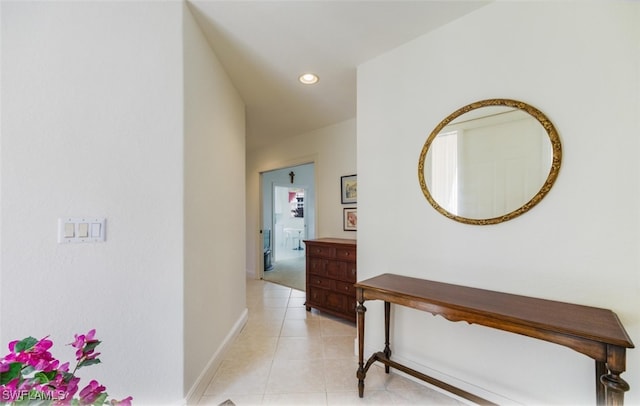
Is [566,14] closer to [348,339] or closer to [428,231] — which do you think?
[428,231]

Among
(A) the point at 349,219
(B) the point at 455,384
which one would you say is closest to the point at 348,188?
(A) the point at 349,219

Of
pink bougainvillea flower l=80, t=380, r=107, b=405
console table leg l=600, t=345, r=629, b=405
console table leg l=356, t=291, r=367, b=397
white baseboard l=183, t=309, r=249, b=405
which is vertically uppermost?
pink bougainvillea flower l=80, t=380, r=107, b=405

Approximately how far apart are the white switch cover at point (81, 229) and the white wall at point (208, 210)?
0.37 m

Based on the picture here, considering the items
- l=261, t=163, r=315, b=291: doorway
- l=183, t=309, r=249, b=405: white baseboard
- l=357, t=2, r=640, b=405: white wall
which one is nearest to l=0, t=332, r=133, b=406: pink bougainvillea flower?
l=183, t=309, r=249, b=405: white baseboard

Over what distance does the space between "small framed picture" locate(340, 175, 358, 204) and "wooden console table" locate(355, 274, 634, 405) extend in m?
1.66

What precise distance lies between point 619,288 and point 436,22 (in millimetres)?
1726

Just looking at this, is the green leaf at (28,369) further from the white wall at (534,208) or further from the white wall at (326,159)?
the white wall at (326,159)

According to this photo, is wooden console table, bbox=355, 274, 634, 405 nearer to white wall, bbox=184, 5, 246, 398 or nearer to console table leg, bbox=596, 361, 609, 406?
console table leg, bbox=596, 361, 609, 406

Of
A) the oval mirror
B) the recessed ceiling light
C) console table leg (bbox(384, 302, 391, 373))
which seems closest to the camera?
the oval mirror

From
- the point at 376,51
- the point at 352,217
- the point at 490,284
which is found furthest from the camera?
the point at 352,217

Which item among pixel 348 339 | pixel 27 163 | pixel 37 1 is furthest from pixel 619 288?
pixel 37 1

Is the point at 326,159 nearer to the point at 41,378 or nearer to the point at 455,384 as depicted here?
the point at 455,384

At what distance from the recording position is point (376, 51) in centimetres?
187

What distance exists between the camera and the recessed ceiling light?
2.18m
